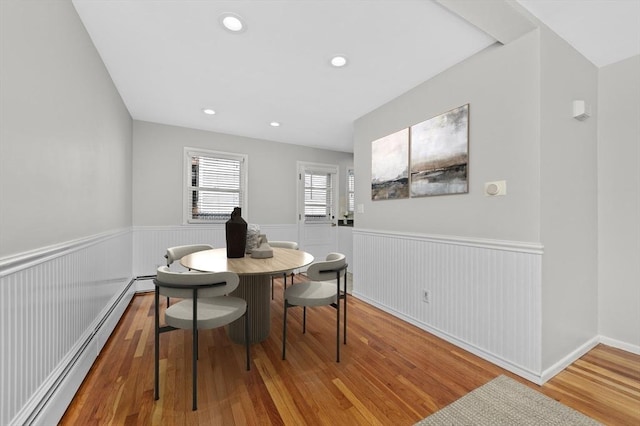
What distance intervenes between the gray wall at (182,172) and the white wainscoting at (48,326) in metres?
1.85

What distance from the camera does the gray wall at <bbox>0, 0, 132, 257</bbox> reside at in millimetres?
1113

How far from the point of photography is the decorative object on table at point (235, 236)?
90.5 inches

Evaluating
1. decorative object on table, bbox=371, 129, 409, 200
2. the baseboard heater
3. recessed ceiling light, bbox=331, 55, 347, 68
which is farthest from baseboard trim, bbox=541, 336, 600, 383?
the baseboard heater

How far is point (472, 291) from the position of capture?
2.21 meters

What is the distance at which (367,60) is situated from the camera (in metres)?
2.27

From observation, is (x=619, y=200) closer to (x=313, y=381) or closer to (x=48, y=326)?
(x=313, y=381)

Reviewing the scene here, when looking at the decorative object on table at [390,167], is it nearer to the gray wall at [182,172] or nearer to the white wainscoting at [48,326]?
the gray wall at [182,172]

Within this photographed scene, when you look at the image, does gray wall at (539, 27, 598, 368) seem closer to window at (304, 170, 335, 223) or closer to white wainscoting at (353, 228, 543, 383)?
white wainscoting at (353, 228, 543, 383)

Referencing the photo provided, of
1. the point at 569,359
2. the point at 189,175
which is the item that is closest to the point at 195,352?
the point at 569,359

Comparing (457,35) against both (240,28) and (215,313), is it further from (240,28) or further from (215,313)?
(215,313)

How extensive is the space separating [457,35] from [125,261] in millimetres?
4247

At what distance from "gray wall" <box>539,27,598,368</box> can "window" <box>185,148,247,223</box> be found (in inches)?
160

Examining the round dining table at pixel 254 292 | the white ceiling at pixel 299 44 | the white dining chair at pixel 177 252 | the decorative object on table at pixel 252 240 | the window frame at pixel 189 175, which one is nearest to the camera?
the white ceiling at pixel 299 44

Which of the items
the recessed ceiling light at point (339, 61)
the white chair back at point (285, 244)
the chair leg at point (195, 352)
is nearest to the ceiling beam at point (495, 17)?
the recessed ceiling light at point (339, 61)
